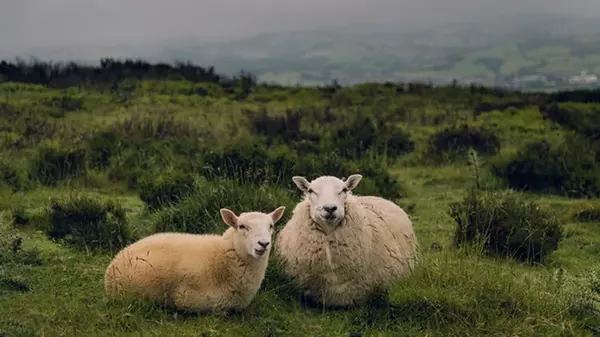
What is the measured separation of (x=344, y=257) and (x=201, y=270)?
1528mm

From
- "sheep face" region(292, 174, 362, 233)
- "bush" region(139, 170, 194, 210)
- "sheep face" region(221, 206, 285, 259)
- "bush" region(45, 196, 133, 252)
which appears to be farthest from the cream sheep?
"bush" region(139, 170, 194, 210)

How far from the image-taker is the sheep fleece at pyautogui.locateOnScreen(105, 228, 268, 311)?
7.14 metres

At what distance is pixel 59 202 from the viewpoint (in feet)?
36.0

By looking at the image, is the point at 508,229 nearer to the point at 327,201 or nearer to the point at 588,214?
the point at 588,214

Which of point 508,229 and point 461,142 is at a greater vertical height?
point 508,229

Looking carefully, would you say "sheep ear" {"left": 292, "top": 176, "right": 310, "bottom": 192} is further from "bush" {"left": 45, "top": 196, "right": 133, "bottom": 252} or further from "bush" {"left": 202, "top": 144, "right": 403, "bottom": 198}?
"bush" {"left": 202, "top": 144, "right": 403, "bottom": 198}

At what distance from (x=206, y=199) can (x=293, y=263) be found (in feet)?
7.74

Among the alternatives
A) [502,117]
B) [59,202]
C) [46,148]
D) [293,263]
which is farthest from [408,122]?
[293,263]

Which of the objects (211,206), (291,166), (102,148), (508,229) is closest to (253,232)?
(211,206)

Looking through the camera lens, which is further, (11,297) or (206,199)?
(206,199)

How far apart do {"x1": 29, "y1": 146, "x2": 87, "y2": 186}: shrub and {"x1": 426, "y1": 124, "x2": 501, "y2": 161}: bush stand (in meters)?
8.81

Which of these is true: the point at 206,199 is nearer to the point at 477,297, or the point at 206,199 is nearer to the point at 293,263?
the point at 293,263

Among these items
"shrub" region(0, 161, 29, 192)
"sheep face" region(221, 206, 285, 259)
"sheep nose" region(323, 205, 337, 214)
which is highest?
"sheep nose" region(323, 205, 337, 214)

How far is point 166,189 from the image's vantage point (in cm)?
1198
